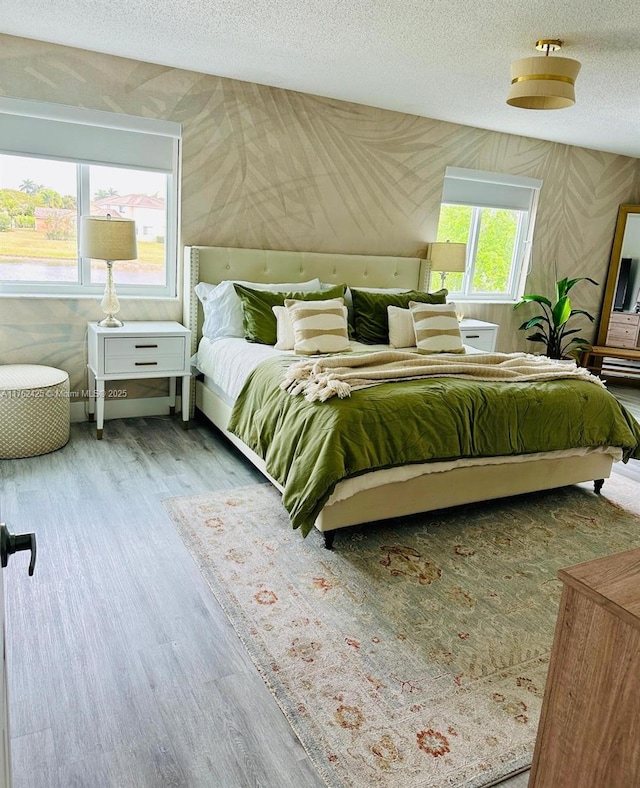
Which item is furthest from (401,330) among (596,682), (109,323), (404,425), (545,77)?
(596,682)

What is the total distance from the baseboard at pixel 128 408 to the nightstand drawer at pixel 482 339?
2558 mm

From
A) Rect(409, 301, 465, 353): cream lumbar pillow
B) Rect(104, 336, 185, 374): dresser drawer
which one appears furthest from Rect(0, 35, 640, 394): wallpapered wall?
Rect(409, 301, 465, 353): cream lumbar pillow

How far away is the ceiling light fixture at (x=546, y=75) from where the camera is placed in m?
3.16

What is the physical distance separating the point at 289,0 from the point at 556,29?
4.34 ft

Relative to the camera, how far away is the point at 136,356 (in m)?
3.91

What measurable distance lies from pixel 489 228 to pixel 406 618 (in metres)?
4.59

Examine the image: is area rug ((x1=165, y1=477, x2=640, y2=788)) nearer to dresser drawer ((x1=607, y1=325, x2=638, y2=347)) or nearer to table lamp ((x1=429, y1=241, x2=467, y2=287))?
Answer: table lamp ((x1=429, y1=241, x2=467, y2=287))

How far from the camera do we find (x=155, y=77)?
3953 millimetres

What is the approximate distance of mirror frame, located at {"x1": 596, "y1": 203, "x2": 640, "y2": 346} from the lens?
6.45 metres

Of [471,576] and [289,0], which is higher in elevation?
[289,0]

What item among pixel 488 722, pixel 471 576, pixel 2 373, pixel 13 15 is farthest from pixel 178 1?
pixel 488 722

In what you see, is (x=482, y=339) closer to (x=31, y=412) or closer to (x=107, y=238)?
(x=107, y=238)

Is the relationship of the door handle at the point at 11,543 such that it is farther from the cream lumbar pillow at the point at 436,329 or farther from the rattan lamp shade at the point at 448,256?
the rattan lamp shade at the point at 448,256

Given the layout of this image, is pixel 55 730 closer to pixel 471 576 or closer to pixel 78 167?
pixel 471 576
